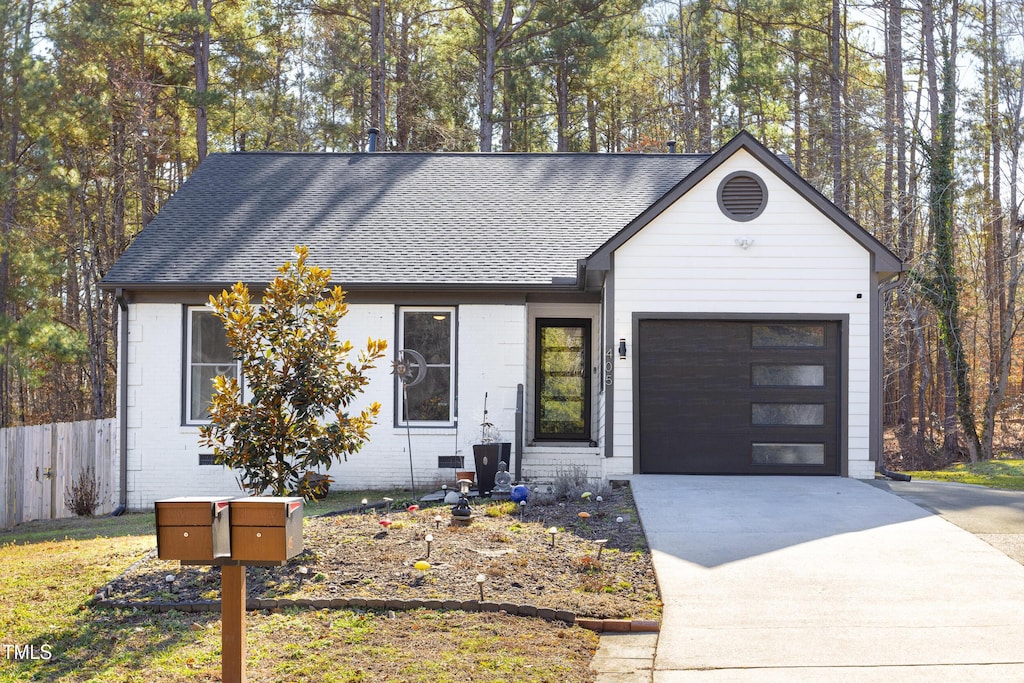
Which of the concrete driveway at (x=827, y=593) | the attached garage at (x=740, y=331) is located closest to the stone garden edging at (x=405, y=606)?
the concrete driveway at (x=827, y=593)

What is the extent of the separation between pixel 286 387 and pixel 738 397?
6324mm

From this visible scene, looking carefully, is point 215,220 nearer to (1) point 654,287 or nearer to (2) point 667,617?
(1) point 654,287

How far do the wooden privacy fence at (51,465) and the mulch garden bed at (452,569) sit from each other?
20.1 ft

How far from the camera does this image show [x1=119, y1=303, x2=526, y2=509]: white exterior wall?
43.1 feet

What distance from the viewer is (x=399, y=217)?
15.0 metres

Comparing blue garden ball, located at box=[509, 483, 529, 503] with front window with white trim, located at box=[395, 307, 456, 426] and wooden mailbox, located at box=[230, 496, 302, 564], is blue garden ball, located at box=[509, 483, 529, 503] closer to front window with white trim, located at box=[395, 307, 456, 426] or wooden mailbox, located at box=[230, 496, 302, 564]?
front window with white trim, located at box=[395, 307, 456, 426]

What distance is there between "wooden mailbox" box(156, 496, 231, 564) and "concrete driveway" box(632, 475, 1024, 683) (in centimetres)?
235

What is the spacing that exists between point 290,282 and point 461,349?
5870mm

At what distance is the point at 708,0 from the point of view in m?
27.5

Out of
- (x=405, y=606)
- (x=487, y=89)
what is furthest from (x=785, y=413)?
(x=487, y=89)

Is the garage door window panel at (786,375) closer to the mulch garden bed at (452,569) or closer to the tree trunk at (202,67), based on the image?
the mulch garden bed at (452,569)

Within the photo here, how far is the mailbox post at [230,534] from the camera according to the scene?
455 cm

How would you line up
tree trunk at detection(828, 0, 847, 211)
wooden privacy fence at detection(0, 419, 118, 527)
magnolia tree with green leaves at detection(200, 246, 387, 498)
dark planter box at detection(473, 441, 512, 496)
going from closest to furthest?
magnolia tree with green leaves at detection(200, 246, 387, 498)
dark planter box at detection(473, 441, 512, 496)
wooden privacy fence at detection(0, 419, 118, 527)
tree trunk at detection(828, 0, 847, 211)

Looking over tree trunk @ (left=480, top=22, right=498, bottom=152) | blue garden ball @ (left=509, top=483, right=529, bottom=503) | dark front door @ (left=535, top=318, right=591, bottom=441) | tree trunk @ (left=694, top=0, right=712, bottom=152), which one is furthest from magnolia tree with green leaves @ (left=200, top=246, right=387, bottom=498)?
tree trunk @ (left=694, top=0, right=712, bottom=152)
